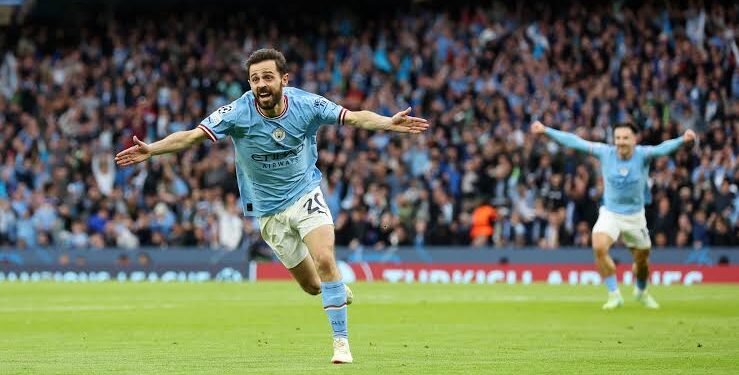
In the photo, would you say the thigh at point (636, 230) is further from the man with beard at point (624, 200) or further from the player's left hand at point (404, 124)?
the player's left hand at point (404, 124)

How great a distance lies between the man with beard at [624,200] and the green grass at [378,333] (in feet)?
2.16

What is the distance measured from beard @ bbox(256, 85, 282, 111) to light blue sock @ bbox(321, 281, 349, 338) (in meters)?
1.62

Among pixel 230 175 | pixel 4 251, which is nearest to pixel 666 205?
pixel 230 175

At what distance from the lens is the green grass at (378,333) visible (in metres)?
11.2

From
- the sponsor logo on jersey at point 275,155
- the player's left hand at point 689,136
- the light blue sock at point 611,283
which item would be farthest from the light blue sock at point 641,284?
the sponsor logo on jersey at point 275,155

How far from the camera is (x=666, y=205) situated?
95.7 ft

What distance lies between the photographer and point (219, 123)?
11836 mm

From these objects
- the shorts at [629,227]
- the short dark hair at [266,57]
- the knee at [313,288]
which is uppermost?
the short dark hair at [266,57]

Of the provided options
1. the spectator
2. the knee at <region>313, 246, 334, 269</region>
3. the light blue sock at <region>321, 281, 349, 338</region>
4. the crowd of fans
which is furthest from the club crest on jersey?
the spectator

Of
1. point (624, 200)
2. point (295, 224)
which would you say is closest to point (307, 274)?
point (295, 224)

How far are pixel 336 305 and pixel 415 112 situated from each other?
23.7 meters

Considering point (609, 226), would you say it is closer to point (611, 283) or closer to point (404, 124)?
point (611, 283)

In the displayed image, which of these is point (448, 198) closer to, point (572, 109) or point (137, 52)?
point (572, 109)

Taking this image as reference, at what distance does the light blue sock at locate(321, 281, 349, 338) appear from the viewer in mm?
11461
